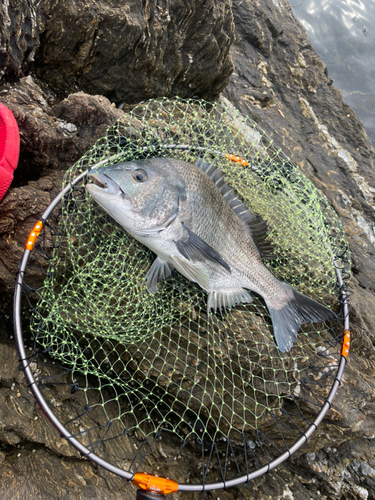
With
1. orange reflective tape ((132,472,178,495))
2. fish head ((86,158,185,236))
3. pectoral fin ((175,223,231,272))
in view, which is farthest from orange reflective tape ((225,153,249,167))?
orange reflective tape ((132,472,178,495))

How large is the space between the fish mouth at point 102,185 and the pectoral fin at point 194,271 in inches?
26.9

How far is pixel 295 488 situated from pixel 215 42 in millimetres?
4773

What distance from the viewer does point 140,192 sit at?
8.85 feet

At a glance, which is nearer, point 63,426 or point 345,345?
point 63,426

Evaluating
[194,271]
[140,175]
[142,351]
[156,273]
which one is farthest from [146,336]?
[140,175]

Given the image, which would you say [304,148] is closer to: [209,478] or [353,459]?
[353,459]

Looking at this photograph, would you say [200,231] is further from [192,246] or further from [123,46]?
[123,46]

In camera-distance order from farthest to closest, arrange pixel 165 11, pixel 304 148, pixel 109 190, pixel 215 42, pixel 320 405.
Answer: pixel 304 148 → pixel 215 42 → pixel 165 11 → pixel 320 405 → pixel 109 190

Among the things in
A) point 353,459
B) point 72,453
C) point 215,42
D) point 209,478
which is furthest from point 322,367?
point 215,42

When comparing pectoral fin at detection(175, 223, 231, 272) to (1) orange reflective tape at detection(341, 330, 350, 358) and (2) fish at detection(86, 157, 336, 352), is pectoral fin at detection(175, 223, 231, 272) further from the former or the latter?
(1) orange reflective tape at detection(341, 330, 350, 358)

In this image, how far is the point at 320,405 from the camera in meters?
3.03

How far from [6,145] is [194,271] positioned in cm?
167

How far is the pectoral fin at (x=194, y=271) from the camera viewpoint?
2.84 meters

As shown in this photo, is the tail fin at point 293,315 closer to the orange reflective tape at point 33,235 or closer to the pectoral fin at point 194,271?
the pectoral fin at point 194,271
